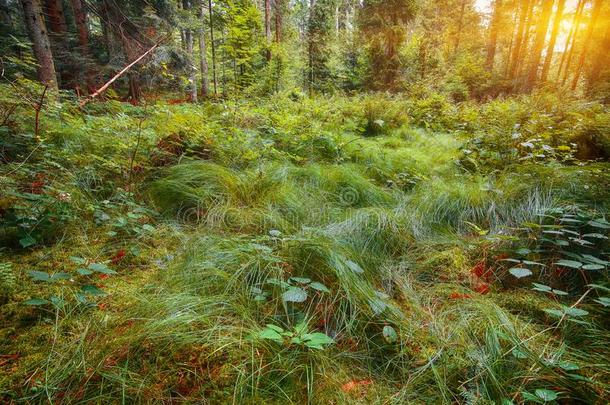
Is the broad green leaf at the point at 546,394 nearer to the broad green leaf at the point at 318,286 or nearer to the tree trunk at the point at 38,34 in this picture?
the broad green leaf at the point at 318,286

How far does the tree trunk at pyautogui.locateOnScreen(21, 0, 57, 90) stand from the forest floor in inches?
91.6

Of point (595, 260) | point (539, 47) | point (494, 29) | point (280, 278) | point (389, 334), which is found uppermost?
point (494, 29)

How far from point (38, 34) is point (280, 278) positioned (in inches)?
236

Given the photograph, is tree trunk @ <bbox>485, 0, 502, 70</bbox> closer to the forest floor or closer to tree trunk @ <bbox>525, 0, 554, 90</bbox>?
tree trunk @ <bbox>525, 0, 554, 90</bbox>

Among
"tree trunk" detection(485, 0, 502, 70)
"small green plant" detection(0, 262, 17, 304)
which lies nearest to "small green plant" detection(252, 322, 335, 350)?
"small green plant" detection(0, 262, 17, 304)

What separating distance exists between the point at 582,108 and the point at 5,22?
1515cm

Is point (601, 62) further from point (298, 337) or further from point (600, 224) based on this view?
point (298, 337)

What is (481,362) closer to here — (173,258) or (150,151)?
(173,258)

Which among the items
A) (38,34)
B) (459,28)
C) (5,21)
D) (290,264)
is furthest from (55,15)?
(459,28)

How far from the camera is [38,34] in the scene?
458 centimetres

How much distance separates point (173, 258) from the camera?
184cm

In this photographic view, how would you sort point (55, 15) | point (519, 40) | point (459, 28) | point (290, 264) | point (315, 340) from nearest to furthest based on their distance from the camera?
point (315, 340)
point (290, 264)
point (55, 15)
point (519, 40)
point (459, 28)

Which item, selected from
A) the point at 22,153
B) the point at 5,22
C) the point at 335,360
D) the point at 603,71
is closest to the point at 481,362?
the point at 335,360

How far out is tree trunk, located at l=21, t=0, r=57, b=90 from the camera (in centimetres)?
446
